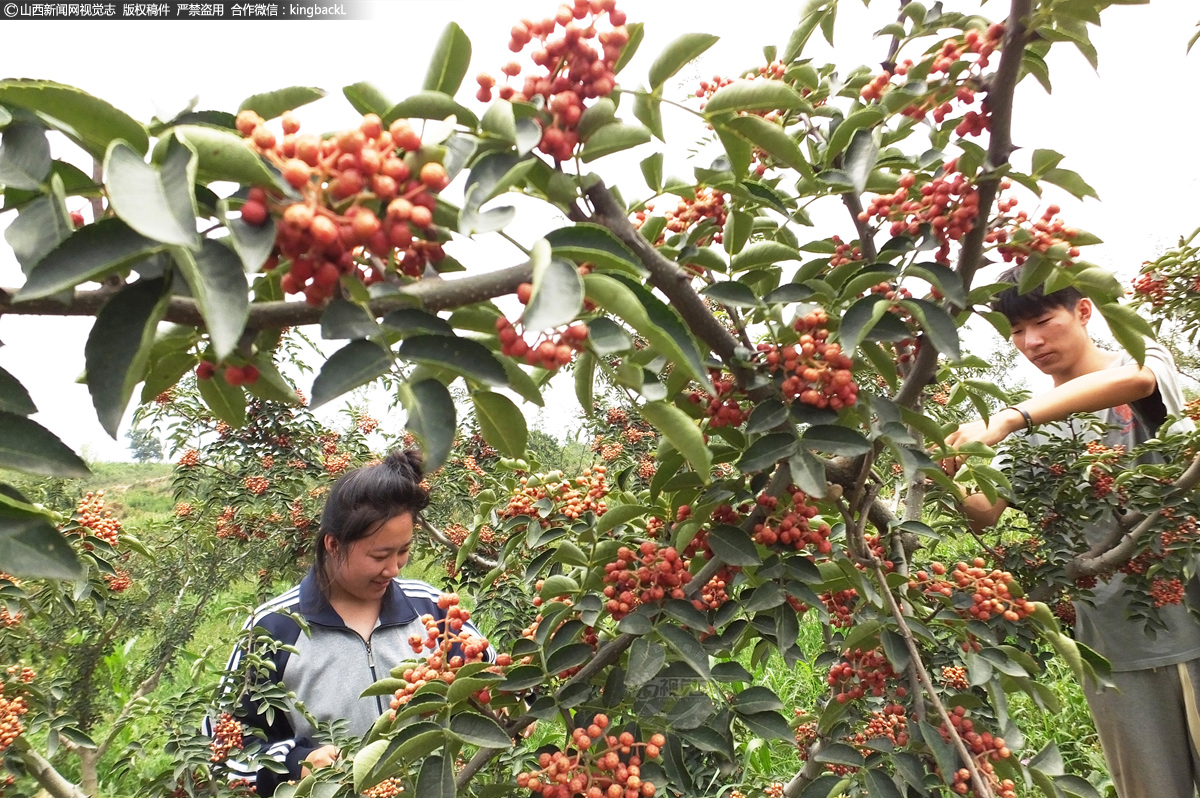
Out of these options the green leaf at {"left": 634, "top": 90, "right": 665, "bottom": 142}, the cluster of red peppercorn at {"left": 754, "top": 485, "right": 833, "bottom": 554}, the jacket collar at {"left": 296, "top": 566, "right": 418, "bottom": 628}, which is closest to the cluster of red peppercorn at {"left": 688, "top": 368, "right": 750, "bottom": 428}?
the cluster of red peppercorn at {"left": 754, "top": 485, "right": 833, "bottom": 554}

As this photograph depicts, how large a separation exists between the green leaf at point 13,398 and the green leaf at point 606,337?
0.58 metres

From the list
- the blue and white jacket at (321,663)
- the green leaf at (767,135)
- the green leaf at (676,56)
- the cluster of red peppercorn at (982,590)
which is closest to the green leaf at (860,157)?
the green leaf at (767,135)

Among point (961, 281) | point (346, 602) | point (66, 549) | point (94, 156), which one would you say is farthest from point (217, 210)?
point (346, 602)

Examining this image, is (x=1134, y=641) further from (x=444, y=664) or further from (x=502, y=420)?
(x=502, y=420)

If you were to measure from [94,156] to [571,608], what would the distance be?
3.49 feet

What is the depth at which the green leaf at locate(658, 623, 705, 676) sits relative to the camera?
1273 millimetres

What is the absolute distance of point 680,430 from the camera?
0.99 meters

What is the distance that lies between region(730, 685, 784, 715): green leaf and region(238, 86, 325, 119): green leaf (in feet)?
4.14

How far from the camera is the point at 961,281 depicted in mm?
1310

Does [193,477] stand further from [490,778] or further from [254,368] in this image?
[254,368]

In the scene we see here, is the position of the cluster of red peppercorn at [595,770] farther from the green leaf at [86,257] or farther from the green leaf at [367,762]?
the green leaf at [86,257]

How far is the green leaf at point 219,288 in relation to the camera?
2.09 ft

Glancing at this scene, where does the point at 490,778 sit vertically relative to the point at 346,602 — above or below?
below

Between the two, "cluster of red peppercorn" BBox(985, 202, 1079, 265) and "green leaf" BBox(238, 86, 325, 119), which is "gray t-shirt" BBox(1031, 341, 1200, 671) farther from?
"green leaf" BBox(238, 86, 325, 119)
